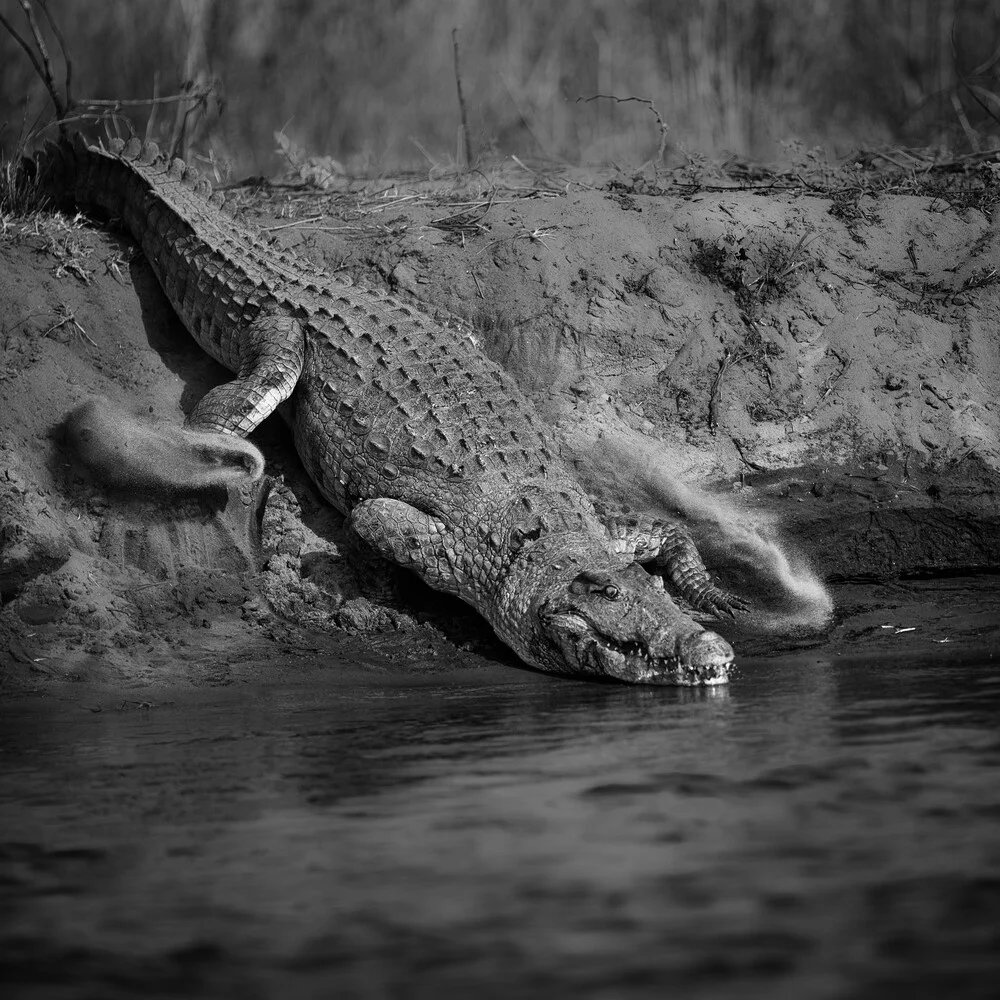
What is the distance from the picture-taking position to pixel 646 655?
5.23 m

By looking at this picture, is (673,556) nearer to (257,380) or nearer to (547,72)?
(257,380)

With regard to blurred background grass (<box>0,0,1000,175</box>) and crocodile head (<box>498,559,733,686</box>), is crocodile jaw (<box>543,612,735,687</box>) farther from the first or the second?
blurred background grass (<box>0,0,1000,175</box>)

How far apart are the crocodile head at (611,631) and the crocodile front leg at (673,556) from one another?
39 centimetres

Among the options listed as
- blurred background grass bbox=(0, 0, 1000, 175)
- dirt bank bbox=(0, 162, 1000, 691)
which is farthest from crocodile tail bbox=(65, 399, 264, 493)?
blurred background grass bbox=(0, 0, 1000, 175)

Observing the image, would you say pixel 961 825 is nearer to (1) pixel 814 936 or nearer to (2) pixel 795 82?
(1) pixel 814 936

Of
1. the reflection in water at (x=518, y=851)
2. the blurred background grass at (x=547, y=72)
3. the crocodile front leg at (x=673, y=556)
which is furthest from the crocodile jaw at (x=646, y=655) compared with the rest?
the blurred background grass at (x=547, y=72)

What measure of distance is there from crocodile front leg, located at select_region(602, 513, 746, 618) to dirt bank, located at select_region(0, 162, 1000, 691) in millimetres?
195

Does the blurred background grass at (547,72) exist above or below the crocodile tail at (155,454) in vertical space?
above

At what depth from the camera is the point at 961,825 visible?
10.1 ft

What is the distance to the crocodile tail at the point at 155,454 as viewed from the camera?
19.8ft

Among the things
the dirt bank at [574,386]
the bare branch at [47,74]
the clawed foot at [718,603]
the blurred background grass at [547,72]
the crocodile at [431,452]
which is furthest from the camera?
the blurred background grass at [547,72]

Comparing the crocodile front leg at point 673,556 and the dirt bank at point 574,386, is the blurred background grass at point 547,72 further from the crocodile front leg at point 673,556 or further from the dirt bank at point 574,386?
the crocodile front leg at point 673,556

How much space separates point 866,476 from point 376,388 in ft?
8.45

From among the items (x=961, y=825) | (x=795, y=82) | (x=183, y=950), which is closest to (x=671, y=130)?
(x=795, y=82)
